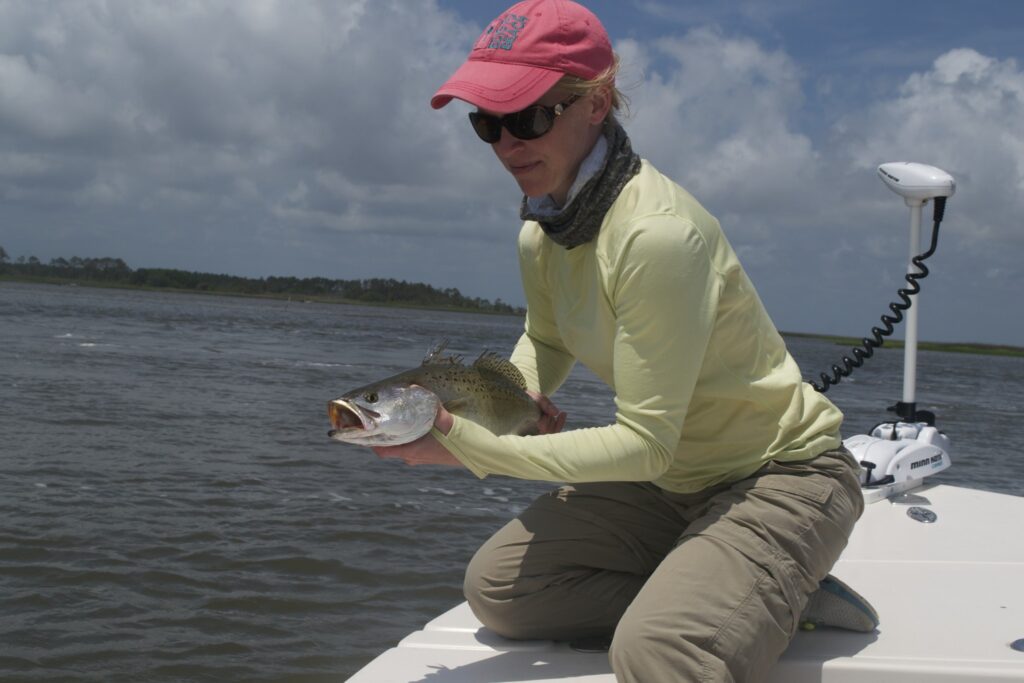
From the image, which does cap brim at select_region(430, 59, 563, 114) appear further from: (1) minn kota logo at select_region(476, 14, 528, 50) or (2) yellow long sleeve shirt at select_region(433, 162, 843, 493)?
(2) yellow long sleeve shirt at select_region(433, 162, 843, 493)

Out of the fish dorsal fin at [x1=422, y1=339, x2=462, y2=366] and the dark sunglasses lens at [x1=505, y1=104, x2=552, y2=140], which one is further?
the fish dorsal fin at [x1=422, y1=339, x2=462, y2=366]

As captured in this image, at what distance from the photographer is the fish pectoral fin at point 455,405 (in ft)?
10.3

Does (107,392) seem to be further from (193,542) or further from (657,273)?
(657,273)

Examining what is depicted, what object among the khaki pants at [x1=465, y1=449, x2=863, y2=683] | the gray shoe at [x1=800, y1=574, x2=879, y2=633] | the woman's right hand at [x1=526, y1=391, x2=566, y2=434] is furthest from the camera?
the woman's right hand at [x1=526, y1=391, x2=566, y2=434]

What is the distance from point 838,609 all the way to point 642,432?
3.42ft

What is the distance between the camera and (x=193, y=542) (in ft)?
24.6

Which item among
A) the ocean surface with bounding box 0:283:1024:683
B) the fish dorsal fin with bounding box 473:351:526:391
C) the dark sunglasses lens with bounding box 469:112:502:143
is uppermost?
the dark sunglasses lens with bounding box 469:112:502:143

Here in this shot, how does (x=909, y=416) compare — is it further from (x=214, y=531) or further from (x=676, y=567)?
(x=214, y=531)

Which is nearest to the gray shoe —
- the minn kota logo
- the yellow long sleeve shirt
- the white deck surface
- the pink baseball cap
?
the white deck surface

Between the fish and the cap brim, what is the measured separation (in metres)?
0.86

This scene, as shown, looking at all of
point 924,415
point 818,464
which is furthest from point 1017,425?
point 818,464

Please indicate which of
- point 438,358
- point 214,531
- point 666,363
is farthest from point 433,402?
point 214,531

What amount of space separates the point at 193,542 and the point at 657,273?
579 cm

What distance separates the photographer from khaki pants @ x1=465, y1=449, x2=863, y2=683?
2.76m
